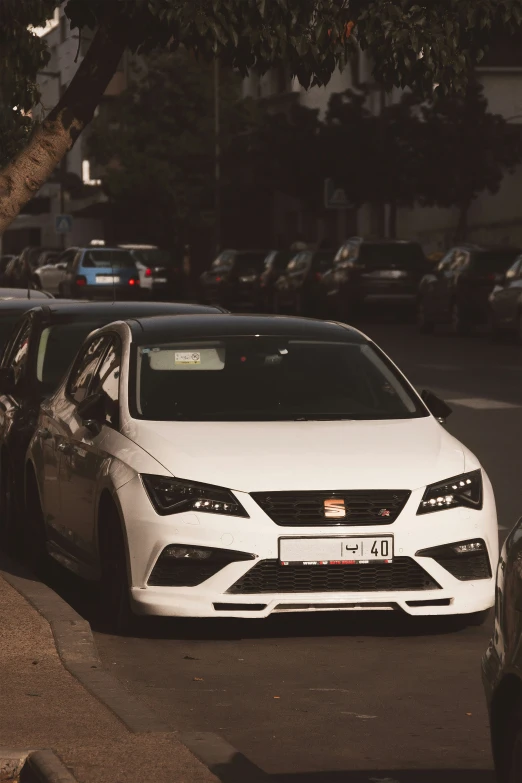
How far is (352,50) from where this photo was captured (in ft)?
33.4

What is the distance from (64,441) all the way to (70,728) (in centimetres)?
365

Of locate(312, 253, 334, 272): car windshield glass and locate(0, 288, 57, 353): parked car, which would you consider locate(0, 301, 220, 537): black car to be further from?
locate(312, 253, 334, 272): car windshield glass

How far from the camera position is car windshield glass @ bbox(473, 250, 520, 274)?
3550cm

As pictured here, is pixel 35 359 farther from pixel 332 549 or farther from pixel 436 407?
→ pixel 332 549

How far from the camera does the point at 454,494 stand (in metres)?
8.62

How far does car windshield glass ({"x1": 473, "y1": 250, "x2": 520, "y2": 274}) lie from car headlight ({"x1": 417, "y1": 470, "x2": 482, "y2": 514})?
2703 centimetres

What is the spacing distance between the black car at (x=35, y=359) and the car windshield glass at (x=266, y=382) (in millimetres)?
1824

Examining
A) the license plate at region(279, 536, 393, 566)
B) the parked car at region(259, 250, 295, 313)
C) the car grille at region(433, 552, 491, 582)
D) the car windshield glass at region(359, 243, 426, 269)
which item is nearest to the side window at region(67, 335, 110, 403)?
the license plate at region(279, 536, 393, 566)

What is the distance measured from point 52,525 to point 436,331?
2807 centimetres

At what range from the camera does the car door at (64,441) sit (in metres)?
9.70

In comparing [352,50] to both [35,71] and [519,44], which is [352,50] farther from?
[519,44]

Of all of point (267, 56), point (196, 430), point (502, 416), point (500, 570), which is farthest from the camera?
point (502, 416)

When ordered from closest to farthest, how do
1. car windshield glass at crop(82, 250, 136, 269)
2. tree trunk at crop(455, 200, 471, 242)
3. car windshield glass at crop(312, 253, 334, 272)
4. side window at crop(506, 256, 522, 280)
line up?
side window at crop(506, 256, 522, 280) < car windshield glass at crop(312, 253, 334, 272) < tree trunk at crop(455, 200, 471, 242) < car windshield glass at crop(82, 250, 136, 269)

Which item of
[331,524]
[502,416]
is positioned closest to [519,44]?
[502,416]
